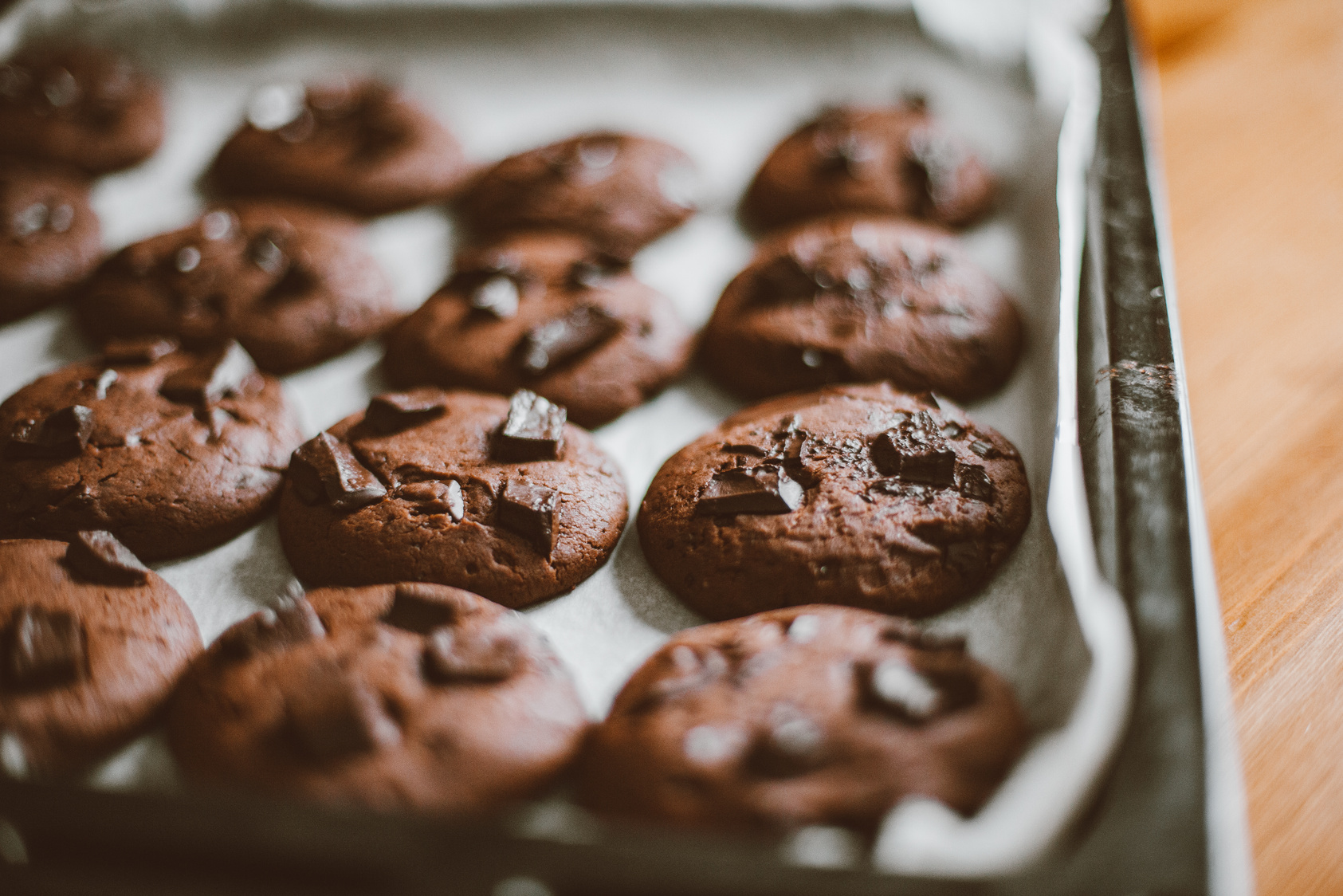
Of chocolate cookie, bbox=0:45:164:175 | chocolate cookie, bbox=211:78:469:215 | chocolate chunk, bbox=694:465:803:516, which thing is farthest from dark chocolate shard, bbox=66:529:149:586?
chocolate cookie, bbox=0:45:164:175

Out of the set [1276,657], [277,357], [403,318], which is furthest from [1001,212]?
[277,357]

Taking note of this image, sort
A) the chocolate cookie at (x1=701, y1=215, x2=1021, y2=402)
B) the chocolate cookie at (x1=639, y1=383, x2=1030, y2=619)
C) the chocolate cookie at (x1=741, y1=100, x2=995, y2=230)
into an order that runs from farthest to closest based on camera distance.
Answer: the chocolate cookie at (x1=741, y1=100, x2=995, y2=230) < the chocolate cookie at (x1=701, y1=215, x2=1021, y2=402) < the chocolate cookie at (x1=639, y1=383, x2=1030, y2=619)

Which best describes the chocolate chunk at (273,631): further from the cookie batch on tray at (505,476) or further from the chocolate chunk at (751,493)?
the chocolate chunk at (751,493)

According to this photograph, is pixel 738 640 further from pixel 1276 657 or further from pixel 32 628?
pixel 32 628

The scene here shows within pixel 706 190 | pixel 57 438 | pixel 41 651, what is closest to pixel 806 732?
pixel 41 651

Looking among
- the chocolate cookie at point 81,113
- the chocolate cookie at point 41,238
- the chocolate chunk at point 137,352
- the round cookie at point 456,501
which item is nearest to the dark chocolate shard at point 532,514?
the round cookie at point 456,501

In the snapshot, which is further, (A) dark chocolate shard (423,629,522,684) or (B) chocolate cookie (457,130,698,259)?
(B) chocolate cookie (457,130,698,259)

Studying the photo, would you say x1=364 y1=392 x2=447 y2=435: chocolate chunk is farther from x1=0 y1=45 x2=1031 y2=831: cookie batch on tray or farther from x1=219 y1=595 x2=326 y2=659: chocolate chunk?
x1=219 y1=595 x2=326 y2=659: chocolate chunk
